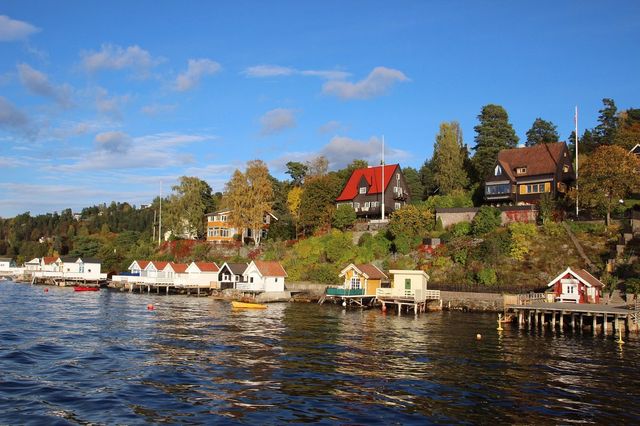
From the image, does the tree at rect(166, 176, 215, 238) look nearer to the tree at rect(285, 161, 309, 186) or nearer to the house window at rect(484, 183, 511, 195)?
the tree at rect(285, 161, 309, 186)

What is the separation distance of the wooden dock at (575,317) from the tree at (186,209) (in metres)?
84.0

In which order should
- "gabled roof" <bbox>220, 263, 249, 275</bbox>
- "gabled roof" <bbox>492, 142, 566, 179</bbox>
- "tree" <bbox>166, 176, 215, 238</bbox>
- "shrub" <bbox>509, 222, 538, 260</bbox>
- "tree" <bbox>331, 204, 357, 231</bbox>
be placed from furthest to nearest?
"tree" <bbox>166, 176, 215, 238</bbox>
"tree" <bbox>331, 204, 357, 231</bbox>
"gabled roof" <bbox>492, 142, 566, 179</bbox>
"gabled roof" <bbox>220, 263, 249, 275</bbox>
"shrub" <bbox>509, 222, 538, 260</bbox>

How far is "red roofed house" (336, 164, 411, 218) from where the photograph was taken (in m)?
98.4

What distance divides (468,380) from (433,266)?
46444 mm

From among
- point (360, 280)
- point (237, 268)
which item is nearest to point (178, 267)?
point (237, 268)


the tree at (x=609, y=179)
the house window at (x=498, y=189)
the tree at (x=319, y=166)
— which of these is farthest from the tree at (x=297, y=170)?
the tree at (x=609, y=179)

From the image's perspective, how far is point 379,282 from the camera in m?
69.9

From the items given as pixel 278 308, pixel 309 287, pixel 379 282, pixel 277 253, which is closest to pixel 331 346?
pixel 278 308

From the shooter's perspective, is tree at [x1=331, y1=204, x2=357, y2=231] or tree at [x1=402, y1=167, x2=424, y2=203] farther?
tree at [x1=402, y1=167, x2=424, y2=203]

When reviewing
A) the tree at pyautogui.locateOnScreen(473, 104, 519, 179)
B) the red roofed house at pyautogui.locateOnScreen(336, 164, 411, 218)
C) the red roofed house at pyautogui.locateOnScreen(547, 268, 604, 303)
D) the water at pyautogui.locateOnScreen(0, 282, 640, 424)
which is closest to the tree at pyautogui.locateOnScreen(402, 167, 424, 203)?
the red roofed house at pyautogui.locateOnScreen(336, 164, 411, 218)

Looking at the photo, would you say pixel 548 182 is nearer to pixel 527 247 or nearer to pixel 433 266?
pixel 527 247

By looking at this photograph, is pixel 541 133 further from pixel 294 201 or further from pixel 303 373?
pixel 303 373

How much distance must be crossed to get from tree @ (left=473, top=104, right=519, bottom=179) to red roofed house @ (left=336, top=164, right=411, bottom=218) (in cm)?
1526

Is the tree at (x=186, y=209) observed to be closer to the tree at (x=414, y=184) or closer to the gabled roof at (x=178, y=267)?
the gabled roof at (x=178, y=267)
